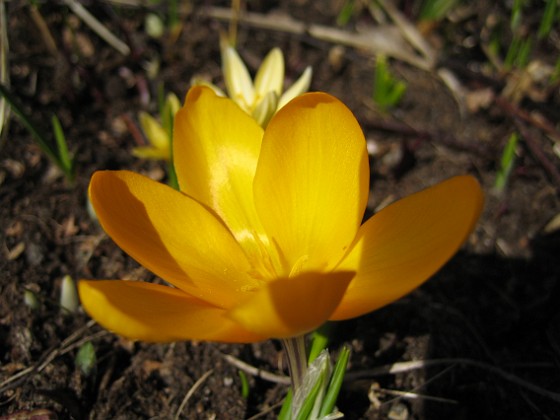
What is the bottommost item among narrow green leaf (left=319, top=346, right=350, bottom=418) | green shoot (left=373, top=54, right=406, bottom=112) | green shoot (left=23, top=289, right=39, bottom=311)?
green shoot (left=23, top=289, right=39, bottom=311)

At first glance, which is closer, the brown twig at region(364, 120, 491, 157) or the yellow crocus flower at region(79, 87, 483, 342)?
the yellow crocus flower at region(79, 87, 483, 342)

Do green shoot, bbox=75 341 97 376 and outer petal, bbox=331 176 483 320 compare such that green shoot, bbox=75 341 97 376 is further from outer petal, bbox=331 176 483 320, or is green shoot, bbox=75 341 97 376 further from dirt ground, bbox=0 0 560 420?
outer petal, bbox=331 176 483 320

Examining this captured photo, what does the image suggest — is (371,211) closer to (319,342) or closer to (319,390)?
(319,342)

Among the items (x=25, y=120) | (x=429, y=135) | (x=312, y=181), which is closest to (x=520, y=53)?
(x=429, y=135)

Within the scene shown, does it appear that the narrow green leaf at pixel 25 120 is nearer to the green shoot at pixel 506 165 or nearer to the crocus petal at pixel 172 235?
the crocus petal at pixel 172 235

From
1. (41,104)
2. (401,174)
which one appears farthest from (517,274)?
(41,104)

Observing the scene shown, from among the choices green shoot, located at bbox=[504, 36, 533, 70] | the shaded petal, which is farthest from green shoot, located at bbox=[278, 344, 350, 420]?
green shoot, located at bbox=[504, 36, 533, 70]

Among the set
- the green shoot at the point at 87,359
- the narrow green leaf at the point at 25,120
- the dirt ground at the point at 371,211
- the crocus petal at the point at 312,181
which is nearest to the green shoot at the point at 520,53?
the dirt ground at the point at 371,211
